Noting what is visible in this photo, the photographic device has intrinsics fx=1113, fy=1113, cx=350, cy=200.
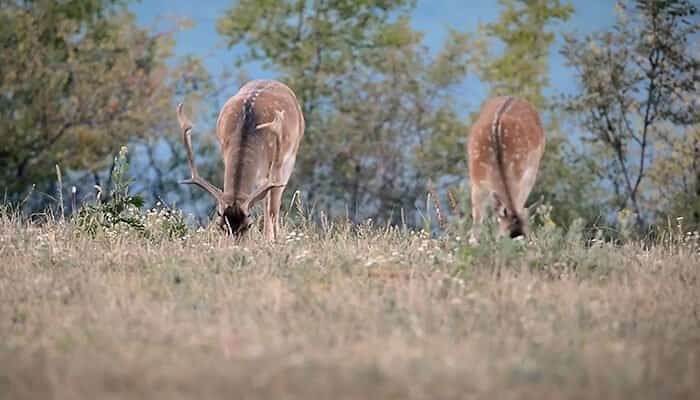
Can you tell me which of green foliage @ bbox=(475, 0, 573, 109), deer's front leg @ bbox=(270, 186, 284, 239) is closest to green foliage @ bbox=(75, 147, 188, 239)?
deer's front leg @ bbox=(270, 186, 284, 239)

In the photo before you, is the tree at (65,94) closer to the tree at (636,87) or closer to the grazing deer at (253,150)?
the tree at (636,87)

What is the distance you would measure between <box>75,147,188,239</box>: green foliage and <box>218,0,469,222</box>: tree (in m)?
18.7

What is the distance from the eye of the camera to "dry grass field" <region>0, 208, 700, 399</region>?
540 centimetres

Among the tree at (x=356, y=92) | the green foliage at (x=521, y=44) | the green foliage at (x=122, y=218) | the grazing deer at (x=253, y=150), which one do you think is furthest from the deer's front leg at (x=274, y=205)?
the green foliage at (x=521, y=44)

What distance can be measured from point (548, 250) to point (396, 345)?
357 cm

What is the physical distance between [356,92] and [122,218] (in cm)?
2285

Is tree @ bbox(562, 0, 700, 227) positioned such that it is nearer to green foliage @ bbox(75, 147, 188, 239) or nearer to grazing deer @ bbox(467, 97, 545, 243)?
grazing deer @ bbox(467, 97, 545, 243)

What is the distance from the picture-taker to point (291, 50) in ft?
117

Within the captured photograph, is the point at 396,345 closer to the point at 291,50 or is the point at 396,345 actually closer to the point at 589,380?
the point at 589,380

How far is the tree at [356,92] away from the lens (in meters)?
32.6

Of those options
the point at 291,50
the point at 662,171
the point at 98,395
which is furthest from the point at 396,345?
the point at 291,50

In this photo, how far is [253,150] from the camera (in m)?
12.2

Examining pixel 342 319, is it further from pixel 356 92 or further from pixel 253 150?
pixel 356 92

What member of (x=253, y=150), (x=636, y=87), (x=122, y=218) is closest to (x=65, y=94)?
(x=636, y=87)
